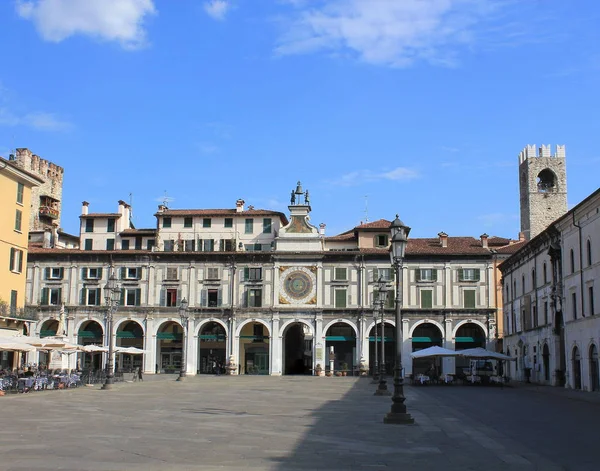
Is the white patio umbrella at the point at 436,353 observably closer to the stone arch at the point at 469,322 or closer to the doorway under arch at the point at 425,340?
the stone arch at the point at 469,322

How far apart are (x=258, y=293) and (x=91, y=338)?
1718cm

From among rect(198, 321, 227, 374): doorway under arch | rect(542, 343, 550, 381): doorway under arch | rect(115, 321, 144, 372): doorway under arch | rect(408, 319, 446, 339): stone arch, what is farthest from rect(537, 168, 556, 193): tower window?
rect(115, 321, 144, 372): doorway under arch

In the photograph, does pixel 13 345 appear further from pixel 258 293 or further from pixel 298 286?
pixel 298 286

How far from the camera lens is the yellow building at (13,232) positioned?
155ft

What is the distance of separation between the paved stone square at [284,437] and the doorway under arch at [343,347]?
140 ft

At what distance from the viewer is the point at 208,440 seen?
16.7m

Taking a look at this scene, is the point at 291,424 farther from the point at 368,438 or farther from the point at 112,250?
the point at 112,250

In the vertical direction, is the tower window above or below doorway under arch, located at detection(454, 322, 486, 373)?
above

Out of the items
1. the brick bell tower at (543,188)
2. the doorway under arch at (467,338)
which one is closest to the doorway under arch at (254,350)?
the doorway under arch at (467,338)

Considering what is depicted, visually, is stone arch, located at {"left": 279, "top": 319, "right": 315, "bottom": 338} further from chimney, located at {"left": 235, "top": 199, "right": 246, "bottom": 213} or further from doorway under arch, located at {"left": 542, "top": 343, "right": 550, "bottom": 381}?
doorway under arch, located at {"left": 542, "top": 343, "right": 550, "bottom": 381}

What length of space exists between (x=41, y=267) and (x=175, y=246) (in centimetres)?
1336

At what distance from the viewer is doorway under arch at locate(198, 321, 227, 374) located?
74875 millimetres

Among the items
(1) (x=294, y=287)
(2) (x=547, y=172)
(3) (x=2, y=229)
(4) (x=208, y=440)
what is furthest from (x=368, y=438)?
(2) (x=547, y=172)

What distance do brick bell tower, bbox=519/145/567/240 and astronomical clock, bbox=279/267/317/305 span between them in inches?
1573
